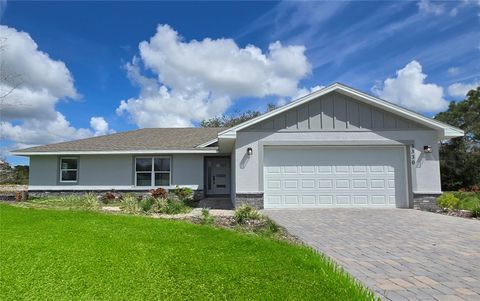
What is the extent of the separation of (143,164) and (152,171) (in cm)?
62

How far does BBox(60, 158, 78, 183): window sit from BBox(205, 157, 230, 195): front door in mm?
6834

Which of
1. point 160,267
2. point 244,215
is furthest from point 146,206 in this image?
point 160,267

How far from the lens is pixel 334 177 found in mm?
13445

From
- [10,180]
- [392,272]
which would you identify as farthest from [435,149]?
[10,180]

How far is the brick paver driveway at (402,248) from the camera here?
422 cm

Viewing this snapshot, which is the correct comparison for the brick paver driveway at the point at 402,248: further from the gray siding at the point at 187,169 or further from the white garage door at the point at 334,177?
the gray siding at the point at 187,169

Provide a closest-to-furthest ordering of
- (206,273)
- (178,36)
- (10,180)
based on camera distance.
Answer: (206,273)
(178,36)
(10,180)

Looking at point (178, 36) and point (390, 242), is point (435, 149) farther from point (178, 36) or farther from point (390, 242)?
point (178, 36)

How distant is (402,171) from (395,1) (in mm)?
6253

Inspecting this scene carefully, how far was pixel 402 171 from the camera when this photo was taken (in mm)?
13391

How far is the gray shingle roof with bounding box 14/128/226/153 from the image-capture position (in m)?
17.2

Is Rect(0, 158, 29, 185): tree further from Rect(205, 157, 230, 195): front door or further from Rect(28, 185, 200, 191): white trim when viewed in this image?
Rect(205, 157, 230, 195): front door

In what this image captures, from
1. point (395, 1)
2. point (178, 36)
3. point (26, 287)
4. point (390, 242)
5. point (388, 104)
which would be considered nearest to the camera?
point (26, 287)

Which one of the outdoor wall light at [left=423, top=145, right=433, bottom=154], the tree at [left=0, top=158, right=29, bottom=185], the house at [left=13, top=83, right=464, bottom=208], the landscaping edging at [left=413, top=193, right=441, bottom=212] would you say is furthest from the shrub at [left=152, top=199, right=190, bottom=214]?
the tree at [left=0, top=158, right=29, bottom=185]
